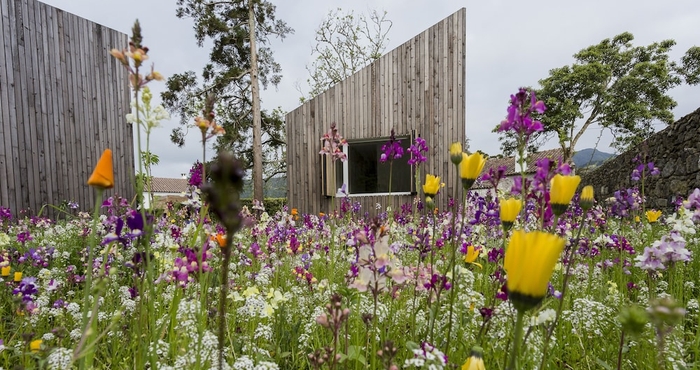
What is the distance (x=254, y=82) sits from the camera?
11.6 metres

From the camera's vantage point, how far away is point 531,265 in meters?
0.53

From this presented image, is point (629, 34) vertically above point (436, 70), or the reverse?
point (629, 34)

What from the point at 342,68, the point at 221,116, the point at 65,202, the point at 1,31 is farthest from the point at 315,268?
the point at 342,68

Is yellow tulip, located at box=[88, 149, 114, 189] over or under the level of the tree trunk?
under

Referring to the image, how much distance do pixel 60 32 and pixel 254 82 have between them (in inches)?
210

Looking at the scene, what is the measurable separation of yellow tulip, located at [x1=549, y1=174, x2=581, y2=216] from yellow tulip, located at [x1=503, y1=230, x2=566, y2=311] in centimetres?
42

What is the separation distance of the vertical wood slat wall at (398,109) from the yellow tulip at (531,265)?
24.7ft

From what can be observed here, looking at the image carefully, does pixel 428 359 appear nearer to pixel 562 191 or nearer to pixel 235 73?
pixel 562 191

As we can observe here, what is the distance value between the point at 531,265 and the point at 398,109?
8.31m

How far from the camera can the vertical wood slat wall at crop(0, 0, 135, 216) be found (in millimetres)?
6172

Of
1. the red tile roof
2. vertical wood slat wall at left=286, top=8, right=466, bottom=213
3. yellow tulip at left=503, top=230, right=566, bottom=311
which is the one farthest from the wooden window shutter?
the red tile roof

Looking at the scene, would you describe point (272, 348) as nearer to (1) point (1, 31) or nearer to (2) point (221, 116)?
(1) point (1, 31)

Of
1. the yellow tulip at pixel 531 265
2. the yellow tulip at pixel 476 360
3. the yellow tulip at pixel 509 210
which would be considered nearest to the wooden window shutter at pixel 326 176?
the yellow tulip at pixel 509 210

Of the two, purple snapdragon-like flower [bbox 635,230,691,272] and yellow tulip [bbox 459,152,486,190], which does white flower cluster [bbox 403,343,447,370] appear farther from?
purple snapdragon-like flower [bbox 635,230,691,272]
